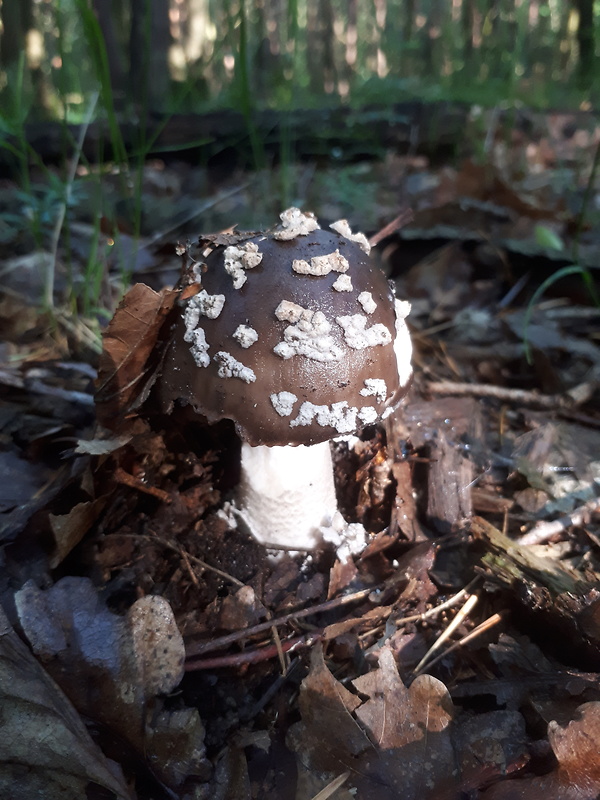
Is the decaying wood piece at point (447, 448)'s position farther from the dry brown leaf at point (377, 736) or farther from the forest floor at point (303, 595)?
the dry brown leaf at point (377, 736)

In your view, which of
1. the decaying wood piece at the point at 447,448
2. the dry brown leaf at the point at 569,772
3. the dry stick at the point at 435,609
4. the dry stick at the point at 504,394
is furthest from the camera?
the dry stick at the point at 504,394

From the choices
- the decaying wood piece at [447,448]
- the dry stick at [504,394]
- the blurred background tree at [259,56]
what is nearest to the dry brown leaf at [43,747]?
the decaying wood piece at [447,448]

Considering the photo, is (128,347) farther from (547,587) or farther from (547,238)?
(547,238)

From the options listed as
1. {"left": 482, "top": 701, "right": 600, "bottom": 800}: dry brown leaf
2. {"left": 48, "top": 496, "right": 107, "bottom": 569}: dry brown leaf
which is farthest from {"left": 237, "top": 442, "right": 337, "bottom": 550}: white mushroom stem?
{"left": 482, "top": 701, "right": 600, "bottom": 800}: dry brown leaf

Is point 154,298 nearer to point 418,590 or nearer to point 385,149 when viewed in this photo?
point 418,590

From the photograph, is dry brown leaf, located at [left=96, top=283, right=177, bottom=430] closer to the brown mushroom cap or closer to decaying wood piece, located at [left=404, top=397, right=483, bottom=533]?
the brown mushroom cap

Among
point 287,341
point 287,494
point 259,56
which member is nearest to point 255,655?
point 287,494
